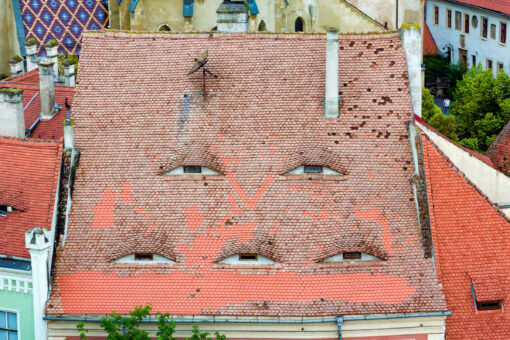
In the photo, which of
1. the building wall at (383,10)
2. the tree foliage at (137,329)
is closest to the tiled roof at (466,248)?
the tree foliage at (137,329)

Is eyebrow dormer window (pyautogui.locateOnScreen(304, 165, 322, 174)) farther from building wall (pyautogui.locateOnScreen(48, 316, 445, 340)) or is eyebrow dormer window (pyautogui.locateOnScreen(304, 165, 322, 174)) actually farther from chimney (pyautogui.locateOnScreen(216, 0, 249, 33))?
chimney (pyautogui.locateOnScreen(216, 0, 249, 33))

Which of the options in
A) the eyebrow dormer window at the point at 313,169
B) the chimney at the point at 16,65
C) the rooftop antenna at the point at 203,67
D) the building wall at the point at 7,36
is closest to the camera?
the eyebrow dormer window at the point at 313,169

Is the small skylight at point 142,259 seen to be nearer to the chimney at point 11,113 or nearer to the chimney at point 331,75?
the chimney at point 331,75

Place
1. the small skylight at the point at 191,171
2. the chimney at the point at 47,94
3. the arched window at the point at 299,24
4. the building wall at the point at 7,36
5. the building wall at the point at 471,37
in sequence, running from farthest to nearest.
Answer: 1. the building wall at the point at 471,37
2. the building wall at the point at 7,36
3. the arched window at the point at 299,24
4. the chimney at the point at 47,94
5. the small skylight at the point at 191,171

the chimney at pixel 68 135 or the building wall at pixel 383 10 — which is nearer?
the chimney at pixel 68 135

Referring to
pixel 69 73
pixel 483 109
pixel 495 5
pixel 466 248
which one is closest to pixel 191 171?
pixel 466 248

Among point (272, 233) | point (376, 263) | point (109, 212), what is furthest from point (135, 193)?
→ point (376, 263)

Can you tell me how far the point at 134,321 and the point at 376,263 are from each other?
757cm

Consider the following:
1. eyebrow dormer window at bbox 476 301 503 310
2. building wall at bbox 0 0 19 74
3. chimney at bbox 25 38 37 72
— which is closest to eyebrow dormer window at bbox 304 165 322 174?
eyebrow dormer window at bbox 476 301 503 310

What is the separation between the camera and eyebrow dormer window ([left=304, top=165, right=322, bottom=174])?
42.1m

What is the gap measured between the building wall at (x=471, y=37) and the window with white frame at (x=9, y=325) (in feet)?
195

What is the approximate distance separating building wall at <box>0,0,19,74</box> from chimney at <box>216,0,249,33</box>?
27.6m

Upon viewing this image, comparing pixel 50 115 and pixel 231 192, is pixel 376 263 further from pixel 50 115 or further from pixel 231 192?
pixel 50 115

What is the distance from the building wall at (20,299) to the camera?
4056cm
